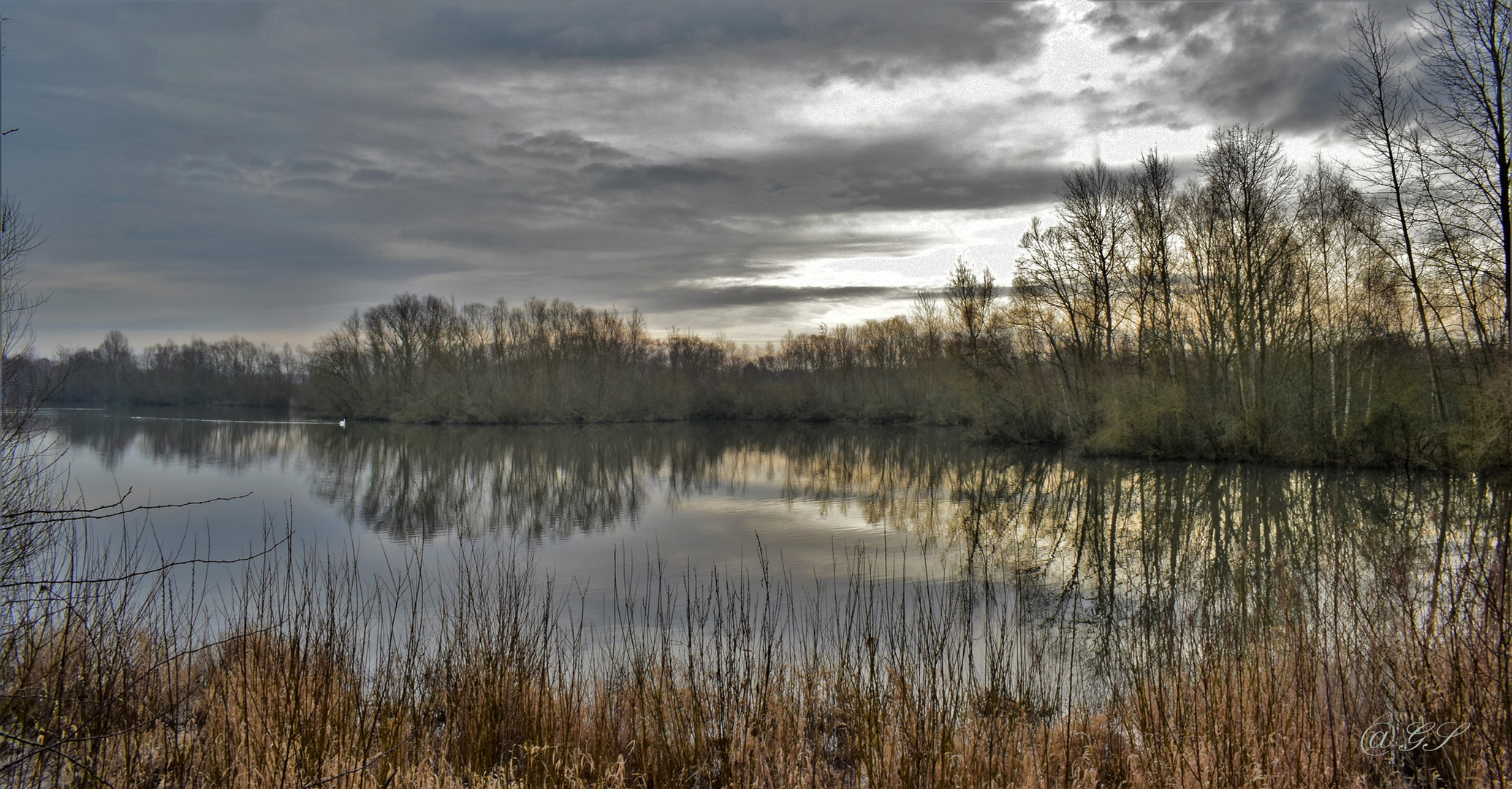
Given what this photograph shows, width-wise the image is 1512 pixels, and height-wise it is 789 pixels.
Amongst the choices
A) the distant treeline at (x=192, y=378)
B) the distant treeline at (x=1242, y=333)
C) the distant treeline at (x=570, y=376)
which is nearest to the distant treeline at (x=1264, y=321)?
the distant treeline at (x=1242, y=333)

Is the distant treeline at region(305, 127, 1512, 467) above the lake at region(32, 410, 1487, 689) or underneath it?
above

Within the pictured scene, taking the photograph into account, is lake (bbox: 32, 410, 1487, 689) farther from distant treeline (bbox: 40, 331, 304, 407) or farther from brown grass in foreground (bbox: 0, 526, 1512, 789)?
distant treeline (bbox: 40, 331, 304, 407)

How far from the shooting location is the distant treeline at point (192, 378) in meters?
88.5

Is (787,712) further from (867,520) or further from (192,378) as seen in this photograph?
(192,378)

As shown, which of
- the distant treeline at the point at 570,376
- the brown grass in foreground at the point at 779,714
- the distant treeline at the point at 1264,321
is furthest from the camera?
the distant treeline at the point at 570,376

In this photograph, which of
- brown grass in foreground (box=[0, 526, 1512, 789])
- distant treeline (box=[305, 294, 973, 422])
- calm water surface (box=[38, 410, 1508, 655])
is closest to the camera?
brown grass in foreground (box=[0, 526, 1512, 789])

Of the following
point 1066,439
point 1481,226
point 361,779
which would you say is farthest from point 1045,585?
point 1066,439

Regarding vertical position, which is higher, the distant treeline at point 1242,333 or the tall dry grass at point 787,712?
the distant treeline at point 1242,333

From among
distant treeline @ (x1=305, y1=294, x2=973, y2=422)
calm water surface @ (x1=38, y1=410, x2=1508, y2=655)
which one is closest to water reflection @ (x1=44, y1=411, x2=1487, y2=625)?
calm water surface @ (x1=38, y1=410, x2=1508, y2=655)

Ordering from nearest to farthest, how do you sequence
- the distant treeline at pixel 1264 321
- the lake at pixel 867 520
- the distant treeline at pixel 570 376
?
the lake at pixel 867 520 → the distant treeline at pixel 1264 321 → the distant treeline at pixel 570 376

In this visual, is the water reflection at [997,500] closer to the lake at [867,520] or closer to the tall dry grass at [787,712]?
the lake at [867,520]

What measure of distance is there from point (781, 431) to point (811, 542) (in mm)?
42148

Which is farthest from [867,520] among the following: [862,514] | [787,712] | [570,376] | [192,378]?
[192,378]

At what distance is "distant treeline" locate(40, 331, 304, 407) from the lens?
88.5 meters
